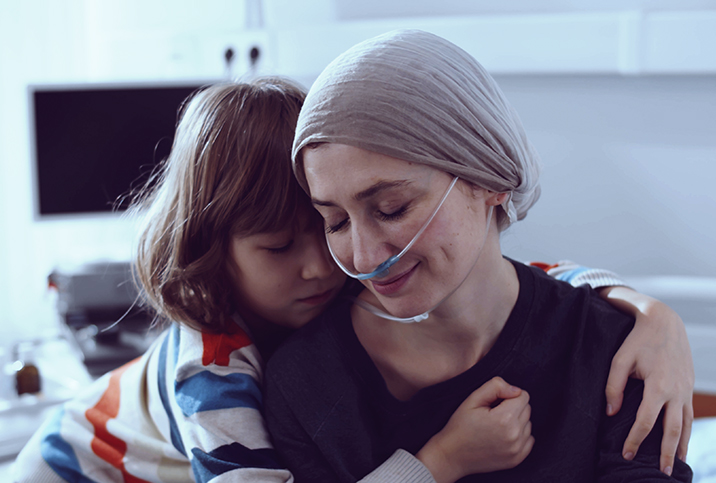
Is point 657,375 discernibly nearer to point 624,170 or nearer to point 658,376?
point 658,376

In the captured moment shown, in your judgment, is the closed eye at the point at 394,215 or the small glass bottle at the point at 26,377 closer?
the closed eye at the point at 394,215

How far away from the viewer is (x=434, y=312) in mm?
1061

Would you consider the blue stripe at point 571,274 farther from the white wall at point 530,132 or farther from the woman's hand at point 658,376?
the white wall at point 530,132

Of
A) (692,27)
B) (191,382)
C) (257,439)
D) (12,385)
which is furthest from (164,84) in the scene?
(692,27)

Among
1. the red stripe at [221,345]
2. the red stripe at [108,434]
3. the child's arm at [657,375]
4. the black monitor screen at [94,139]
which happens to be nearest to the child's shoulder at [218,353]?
the red stripe at [221,345]

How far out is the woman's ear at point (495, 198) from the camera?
3.23 ft

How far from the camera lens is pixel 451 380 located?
1079mm

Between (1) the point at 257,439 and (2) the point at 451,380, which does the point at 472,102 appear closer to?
(2) the point at 451,380

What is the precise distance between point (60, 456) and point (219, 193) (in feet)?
2.31

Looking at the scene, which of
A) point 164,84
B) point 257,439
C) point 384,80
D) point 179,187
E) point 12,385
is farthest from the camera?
point 164,84

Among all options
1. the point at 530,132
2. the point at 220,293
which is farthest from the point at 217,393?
the point at 530,132

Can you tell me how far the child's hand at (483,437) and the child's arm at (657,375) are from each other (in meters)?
0.14

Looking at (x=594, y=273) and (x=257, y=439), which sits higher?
(x=594, y=273)

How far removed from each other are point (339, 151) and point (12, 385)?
62.4 inches
